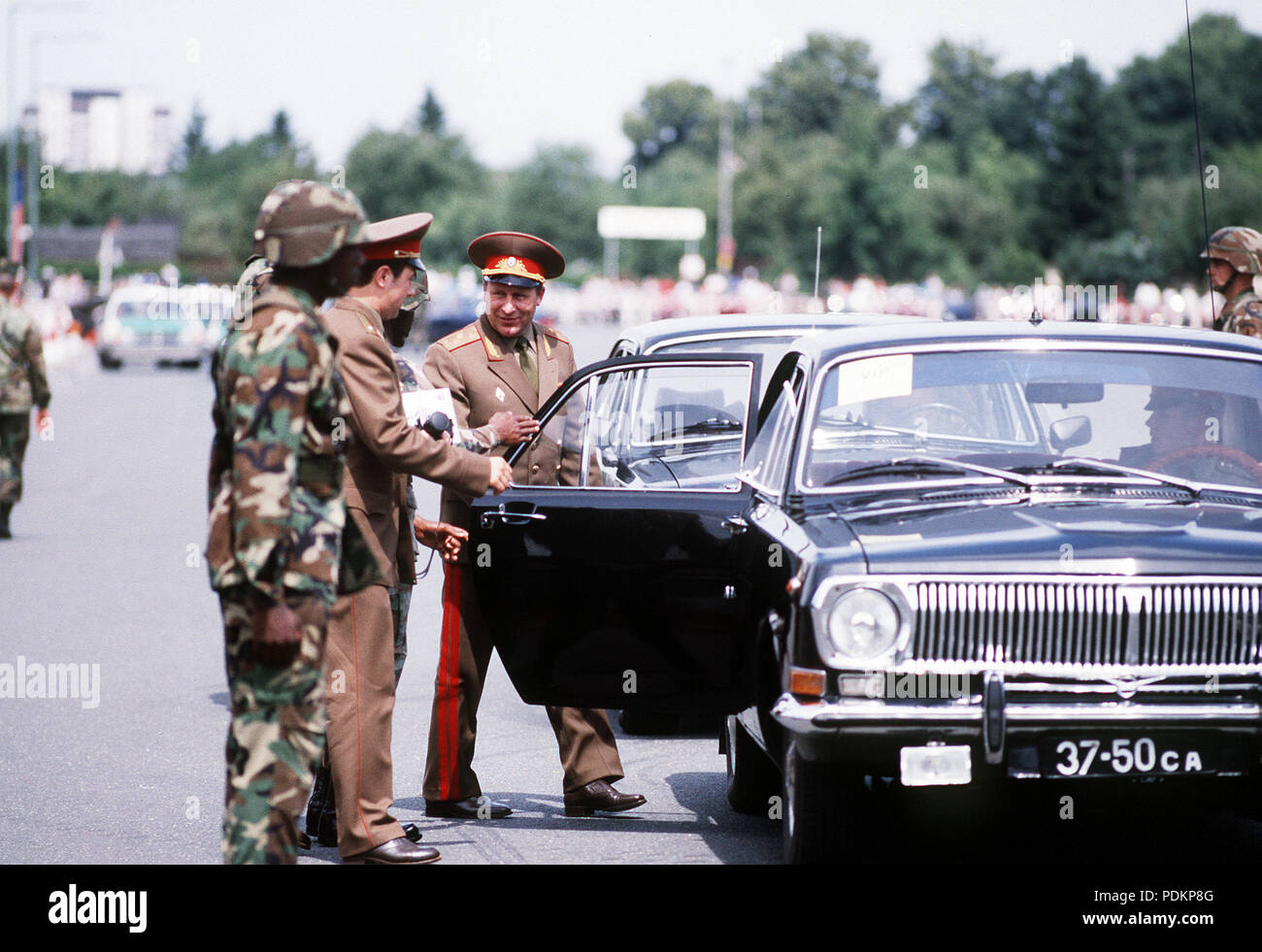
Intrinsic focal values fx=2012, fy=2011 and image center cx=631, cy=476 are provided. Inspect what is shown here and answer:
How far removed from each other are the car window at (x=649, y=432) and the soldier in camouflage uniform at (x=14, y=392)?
8.43 metres

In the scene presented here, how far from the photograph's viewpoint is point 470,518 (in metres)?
6.88

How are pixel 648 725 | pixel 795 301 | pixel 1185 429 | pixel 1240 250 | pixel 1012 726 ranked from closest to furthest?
pixel 1012 726, pixel 1185 429, pixel 648 725, pixel 1240 250, pixel 795 301

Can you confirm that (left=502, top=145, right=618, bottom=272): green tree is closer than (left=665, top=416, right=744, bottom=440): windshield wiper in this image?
No

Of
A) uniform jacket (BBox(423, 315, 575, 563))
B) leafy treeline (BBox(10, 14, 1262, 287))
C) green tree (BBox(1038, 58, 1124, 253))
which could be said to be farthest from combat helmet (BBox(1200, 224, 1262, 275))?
green tree (BBox(1038, 58, 1124, 253))

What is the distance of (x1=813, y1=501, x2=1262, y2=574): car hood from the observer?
5.52m

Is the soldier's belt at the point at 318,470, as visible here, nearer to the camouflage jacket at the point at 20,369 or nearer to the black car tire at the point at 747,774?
the black car tire at the point at 747,774

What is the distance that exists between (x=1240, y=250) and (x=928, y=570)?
5285 mm

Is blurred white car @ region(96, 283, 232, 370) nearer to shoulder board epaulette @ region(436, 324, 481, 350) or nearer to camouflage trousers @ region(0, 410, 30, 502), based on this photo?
camouflage trousers @ region(0, 410, 30, 502)

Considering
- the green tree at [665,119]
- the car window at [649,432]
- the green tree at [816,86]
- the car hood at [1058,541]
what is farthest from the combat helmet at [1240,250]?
the green tree at [665,119]

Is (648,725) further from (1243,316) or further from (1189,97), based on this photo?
(1189,97)

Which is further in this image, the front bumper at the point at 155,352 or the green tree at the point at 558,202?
the green tree at the point at 558,202

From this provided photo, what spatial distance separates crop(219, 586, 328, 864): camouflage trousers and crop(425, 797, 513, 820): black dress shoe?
7.00ft

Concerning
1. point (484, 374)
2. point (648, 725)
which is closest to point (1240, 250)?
point (648, 725)

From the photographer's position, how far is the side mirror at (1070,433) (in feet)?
22.5
